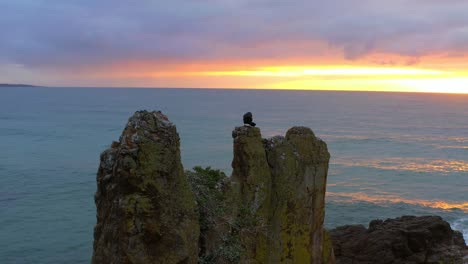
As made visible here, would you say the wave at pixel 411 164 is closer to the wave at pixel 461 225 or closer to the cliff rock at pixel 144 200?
the wave at pixel 461 225

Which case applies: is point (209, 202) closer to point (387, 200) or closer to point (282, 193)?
point (282, 193)

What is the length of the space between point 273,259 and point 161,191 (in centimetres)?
888

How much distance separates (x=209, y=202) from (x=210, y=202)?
0.06m

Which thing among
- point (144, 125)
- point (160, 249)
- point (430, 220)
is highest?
point (144, 125)

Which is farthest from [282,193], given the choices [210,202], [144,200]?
[144,200]

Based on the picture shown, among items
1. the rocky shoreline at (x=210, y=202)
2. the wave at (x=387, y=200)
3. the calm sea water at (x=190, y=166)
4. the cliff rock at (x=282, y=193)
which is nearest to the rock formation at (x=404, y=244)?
the rocky shoreline at (x=210, y=202)

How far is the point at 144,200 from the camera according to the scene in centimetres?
1277

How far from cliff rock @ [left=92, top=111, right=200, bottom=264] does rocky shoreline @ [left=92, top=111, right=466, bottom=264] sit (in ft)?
0.09

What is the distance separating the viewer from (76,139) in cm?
9875

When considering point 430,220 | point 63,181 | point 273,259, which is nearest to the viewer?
point 273,259

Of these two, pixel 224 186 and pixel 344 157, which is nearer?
pixel 224 186

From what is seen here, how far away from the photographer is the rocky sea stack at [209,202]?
504 inches

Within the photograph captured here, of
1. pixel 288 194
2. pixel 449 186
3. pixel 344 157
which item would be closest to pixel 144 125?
pixel 288 194

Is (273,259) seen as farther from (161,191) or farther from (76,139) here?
(76,139)
